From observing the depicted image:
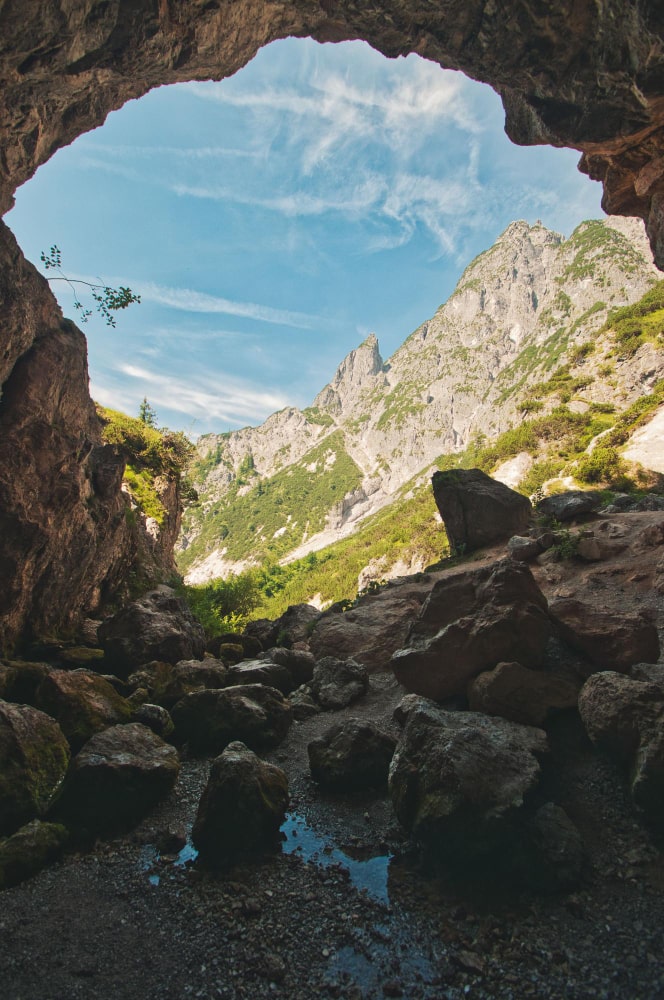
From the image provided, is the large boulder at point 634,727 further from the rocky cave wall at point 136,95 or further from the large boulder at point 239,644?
the rocky cave wall at point 136,95

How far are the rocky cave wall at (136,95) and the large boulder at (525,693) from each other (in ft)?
48.8

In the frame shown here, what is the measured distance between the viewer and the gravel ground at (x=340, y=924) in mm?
4574

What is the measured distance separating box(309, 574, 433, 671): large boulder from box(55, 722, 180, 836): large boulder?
28.7 ft

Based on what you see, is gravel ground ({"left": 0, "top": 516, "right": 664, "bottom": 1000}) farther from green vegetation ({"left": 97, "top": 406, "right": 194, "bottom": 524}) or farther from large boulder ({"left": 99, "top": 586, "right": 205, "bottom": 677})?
green vegetation ({"left": 97, "top": 406, "right": 194, "bottom": 524})

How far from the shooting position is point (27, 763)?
7.46m

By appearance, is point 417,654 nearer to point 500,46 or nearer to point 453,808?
point 453,808

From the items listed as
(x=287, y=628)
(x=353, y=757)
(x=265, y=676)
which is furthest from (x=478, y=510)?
(x=353, y=757)

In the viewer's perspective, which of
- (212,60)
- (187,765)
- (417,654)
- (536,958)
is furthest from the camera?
(212,60)

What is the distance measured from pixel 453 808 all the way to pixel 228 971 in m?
3.23

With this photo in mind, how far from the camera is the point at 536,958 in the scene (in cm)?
465

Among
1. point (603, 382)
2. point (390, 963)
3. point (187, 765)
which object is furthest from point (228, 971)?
point (603, 382)

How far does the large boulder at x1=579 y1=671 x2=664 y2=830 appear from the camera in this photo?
5.87 m

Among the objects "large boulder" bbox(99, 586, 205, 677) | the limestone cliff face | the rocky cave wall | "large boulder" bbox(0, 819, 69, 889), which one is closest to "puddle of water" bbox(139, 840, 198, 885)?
"large boulder" bbox(0, 819, 69, 889)

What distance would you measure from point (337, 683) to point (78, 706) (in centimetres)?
711
